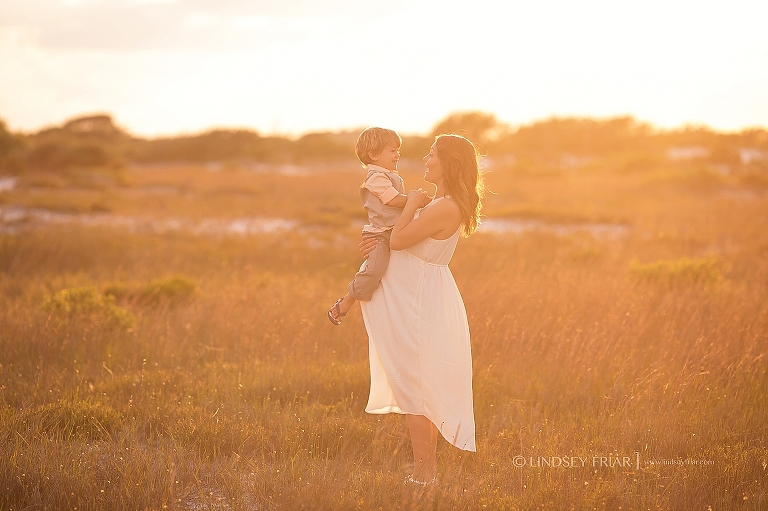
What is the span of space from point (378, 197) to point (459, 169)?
520mm

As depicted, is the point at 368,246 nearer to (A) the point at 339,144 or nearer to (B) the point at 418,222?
(B) the point at 418,222

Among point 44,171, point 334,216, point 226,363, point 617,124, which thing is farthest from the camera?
point 617,124

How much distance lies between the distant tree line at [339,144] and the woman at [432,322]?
98.3 ft

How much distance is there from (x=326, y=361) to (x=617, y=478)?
309 cm

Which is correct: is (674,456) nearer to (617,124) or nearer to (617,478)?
(617,478)

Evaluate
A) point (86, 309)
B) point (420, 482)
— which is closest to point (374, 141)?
point (420, 482)

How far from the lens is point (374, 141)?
3.74m

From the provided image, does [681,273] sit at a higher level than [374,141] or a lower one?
lower

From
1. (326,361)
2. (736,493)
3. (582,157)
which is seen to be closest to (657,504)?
(736,493)

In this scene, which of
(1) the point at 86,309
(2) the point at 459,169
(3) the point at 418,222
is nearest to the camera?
(3) the point at 418,222

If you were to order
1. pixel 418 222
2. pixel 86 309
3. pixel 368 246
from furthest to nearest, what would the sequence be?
pixel 86 309
pixel 368 246
pixel 418 222

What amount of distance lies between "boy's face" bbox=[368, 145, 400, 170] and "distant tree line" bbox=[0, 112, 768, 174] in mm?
29849

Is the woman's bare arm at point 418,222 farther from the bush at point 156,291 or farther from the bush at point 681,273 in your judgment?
the bush at point 681,273

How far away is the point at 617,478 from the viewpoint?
395 cm
